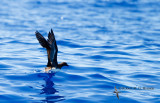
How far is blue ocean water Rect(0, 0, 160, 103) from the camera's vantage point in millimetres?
9367

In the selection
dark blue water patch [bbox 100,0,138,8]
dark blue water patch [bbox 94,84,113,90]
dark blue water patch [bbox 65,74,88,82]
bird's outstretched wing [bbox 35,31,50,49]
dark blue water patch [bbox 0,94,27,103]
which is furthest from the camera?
dark blue water patch [bbox 100,0,138,8]

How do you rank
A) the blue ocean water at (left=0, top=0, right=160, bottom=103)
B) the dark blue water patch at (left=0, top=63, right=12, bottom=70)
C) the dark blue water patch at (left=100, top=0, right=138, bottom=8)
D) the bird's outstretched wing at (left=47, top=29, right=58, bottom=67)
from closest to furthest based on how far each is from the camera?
the blue ocean water at (left=0, top=0, right=160, bottom=103) → the bird's outstretched wing at (left=47, top=29, right=58, bottom=67) → the dark blue water patch at (left=0, top=63, right=12, bottom=70) → the dark blue water patch at (left=100, top=0, right=138, bottom=8)

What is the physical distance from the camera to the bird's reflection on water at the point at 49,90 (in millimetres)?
8806

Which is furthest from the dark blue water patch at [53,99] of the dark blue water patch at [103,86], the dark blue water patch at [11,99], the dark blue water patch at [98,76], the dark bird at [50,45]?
the dark blue water patch at [98,76]

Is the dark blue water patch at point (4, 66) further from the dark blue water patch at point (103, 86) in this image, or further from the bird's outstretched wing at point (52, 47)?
the dark blue water patch at point (103, 86)

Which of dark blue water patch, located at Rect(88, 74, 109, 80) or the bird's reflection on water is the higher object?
dark blue water patch, located at Rect(88, 74, 109, 80)

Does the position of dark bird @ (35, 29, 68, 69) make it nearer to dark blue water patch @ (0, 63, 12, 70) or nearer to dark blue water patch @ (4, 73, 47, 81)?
dark blue water patch @ (4, 73, 47, 81)

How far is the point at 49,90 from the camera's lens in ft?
31.5

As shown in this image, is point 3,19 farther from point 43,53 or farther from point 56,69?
point 56,69

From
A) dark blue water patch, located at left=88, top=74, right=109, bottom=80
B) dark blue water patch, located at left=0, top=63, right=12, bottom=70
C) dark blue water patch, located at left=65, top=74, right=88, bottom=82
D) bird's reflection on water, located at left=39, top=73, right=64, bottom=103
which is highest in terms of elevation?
dark blue water patch, located at left=0, top=63, right=12, bottom=70

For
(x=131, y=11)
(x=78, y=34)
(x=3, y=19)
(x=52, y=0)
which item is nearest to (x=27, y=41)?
(x=78, y=34)

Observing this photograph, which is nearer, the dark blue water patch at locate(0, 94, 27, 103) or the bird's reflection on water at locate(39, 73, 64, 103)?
the dark blue water patch at locate(0, 94, 27, 103)

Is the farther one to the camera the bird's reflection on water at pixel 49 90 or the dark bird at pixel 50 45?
the dark bird at pixel 50 45

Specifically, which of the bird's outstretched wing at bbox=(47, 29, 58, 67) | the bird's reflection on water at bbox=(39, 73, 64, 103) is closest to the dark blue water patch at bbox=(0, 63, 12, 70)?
the bird's reflection on water at bbox=(39, 73, 64, 103)
